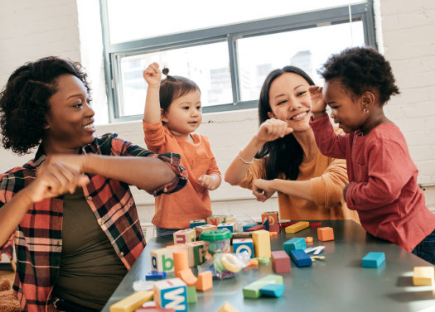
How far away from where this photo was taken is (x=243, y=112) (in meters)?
2.72

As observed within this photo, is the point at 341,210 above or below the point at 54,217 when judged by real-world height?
below

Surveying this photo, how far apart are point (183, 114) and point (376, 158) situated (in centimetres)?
93

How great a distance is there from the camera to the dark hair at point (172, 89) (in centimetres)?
185

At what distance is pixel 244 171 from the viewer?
5.67 ft

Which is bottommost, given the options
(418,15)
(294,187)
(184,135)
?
(294,187)

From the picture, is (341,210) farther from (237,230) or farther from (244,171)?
(237,230)

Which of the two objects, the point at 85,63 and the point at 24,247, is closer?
the point at 24,247

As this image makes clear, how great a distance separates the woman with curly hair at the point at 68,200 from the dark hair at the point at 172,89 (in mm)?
541

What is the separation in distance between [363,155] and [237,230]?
448 mm

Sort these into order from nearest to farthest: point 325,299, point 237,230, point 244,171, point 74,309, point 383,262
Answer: point 325,299, point 383,262, point 74,309, point 237,230, point 244,171

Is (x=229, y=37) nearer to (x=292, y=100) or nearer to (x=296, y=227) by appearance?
(x=292, y=100)

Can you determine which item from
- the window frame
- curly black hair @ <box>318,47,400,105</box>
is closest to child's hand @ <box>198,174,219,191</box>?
curly black hair @ <box>318,47,400,105</box>

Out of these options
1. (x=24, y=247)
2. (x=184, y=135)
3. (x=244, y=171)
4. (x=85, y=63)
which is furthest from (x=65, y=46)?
(x=24, y=247)

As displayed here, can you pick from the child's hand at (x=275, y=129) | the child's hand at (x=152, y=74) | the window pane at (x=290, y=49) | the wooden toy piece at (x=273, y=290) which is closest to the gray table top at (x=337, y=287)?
the wooden toy piece at (x=273, y=290)
